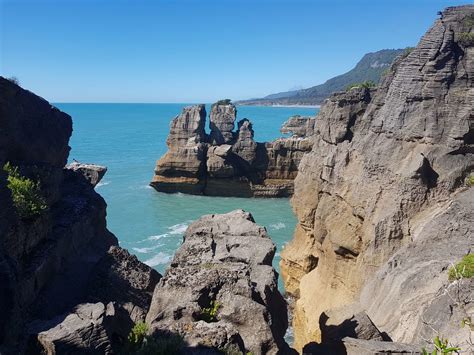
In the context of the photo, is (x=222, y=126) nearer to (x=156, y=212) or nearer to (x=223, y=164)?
(x=223, y=164)

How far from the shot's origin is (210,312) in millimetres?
11133

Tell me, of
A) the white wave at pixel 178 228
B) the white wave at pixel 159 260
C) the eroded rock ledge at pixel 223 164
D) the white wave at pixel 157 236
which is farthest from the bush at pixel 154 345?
the eroded rock ledge at pixel 223 164

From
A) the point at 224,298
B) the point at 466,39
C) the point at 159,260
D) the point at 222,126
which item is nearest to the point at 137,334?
the point at 224,298

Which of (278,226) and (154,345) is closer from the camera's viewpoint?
(154,345)

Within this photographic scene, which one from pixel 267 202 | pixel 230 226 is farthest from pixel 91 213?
pixel 267 202

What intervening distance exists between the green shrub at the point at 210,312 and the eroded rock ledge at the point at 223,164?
141 feet

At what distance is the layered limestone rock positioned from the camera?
927 cm

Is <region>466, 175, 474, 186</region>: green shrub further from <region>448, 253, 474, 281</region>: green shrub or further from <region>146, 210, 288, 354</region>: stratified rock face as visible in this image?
<region>146, 210, 288, 354</region>: stratified rock face

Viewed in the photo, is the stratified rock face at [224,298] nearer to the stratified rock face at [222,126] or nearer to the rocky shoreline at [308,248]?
the rocky shoreline at [308,248]

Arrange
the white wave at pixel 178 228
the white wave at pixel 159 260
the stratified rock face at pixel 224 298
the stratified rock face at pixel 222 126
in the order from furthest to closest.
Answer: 1. the stratified rock face at pixel 222 126
2. the white wave at pixel 178 228
3. the white wave at pixel 159 260
4. the stratified rock face at pixel 224 298

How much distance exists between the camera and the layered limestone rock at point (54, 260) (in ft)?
30.4

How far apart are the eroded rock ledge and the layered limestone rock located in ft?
114

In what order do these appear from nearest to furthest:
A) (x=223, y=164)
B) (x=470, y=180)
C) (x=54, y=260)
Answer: (x=54, y=260)
(x=470, y=180)
(x=223, y=164)

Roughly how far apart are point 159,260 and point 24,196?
2076cm
